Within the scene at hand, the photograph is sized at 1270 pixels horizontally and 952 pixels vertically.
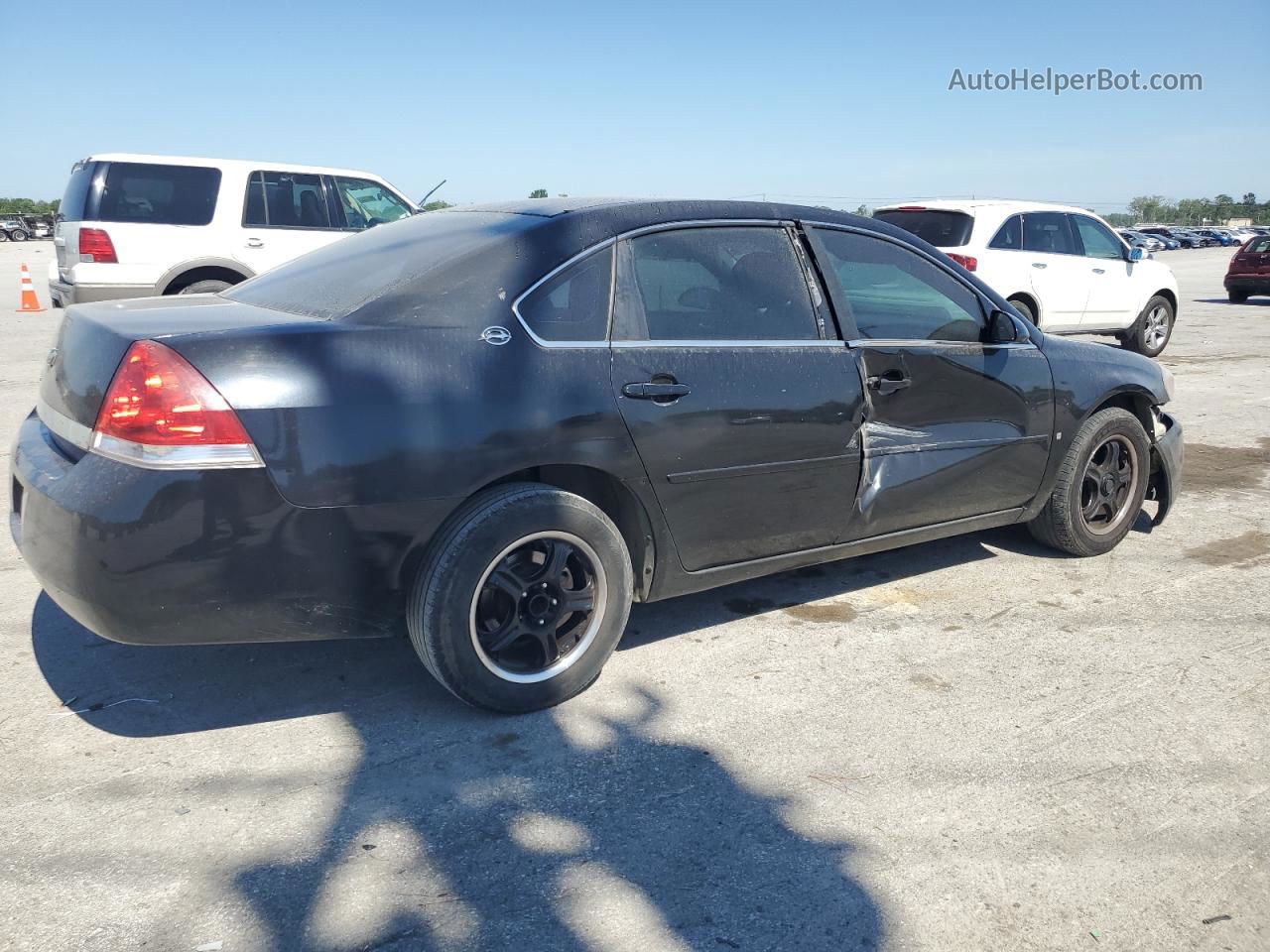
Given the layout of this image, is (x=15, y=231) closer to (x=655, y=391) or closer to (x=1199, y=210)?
(x=655, y=391)

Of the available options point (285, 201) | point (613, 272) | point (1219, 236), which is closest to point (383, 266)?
point (613, 272)

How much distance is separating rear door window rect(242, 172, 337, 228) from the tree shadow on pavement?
24.5ft

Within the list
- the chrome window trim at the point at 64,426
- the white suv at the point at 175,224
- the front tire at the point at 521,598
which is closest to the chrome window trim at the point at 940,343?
the front tire at the point at 521,598

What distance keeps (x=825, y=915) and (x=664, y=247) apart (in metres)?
2.20

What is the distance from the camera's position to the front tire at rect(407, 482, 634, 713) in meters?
3.12

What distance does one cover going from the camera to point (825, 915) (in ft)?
8.04

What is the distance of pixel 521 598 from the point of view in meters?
3.31

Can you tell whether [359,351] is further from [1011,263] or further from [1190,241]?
[1190,241]

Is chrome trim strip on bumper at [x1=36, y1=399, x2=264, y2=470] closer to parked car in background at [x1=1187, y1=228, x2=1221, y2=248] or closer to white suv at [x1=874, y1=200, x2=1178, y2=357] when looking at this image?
white suv at [x1=874, y1=200, x2=1178, y2=357]

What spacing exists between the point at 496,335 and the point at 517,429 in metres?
0.30

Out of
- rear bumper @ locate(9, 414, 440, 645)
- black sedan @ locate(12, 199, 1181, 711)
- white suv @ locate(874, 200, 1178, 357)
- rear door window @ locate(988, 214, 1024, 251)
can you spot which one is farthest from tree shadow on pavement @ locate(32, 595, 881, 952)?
rear door window @ locate(988, 214, 1024, 251)

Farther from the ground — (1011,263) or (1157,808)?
(1011,263)

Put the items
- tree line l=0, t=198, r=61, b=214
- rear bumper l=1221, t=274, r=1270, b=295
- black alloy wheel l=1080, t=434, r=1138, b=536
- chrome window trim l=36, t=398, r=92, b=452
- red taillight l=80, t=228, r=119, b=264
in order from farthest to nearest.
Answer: tree line l=0, t=198, r=61, b=214, rear bumper l=1221, t=274, r=1270, b=295, red taillight l=80, t=228, r=119, b=264, black alloy wheel l=1080, t=434, r=1138, b=536, chrome window trim l=36, t=398, r=92, b=452

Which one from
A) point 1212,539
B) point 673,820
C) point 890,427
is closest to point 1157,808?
point 673,820
